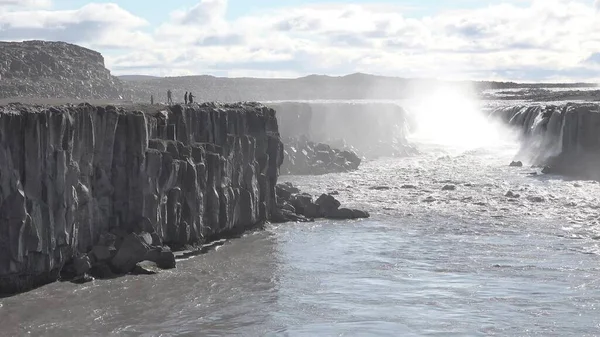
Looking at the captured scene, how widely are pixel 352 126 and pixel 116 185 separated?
6662 cm

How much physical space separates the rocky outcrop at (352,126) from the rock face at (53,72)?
19.8m

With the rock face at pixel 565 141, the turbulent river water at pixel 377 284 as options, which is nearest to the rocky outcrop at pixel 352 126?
the rock face at pixel 565 141

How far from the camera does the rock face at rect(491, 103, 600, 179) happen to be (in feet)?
241

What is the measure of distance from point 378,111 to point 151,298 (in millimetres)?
75491

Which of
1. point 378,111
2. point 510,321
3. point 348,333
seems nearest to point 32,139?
point 348,333

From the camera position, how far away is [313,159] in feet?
267

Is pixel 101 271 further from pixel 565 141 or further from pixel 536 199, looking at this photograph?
pixel 565 141

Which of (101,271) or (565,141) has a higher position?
(565,141)

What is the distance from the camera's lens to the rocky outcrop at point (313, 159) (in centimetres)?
7888

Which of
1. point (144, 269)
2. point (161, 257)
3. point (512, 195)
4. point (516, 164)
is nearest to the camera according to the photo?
point (144, 269)

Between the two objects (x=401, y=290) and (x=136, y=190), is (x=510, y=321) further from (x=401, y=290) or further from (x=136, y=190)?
(x=136, y=190)

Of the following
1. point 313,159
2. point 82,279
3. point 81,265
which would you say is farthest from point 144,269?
point 313,159

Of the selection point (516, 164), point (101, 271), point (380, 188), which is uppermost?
point (516, 164)

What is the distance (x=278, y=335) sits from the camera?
101 feet
